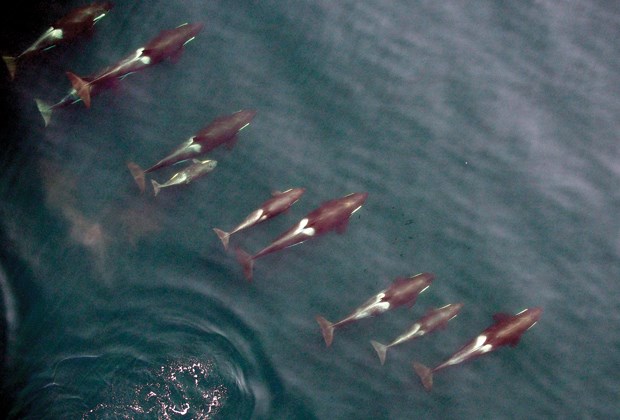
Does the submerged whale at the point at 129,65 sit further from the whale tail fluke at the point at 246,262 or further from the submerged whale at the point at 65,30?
the whale tail fluke at the point at 246,262

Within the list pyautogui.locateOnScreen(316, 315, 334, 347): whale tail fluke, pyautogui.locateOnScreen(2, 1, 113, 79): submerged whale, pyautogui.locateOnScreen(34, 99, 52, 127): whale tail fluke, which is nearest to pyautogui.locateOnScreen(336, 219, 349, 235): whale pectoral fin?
pyautogui.locateOnScreen(316, 315, 334, 347): whale tail fluke

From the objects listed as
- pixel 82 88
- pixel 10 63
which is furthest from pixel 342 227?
pixel 10 63

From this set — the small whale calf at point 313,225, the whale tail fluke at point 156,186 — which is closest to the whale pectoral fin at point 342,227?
the small whale calf at point 313,225

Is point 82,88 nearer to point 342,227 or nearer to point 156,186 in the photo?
point 156,186

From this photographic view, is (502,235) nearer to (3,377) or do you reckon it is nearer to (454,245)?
(454,245)

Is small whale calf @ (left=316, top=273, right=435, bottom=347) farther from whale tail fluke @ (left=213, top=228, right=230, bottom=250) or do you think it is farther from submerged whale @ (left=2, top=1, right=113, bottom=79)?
submerged whale @ (left=2, top=1, right=113, bottom=79)
